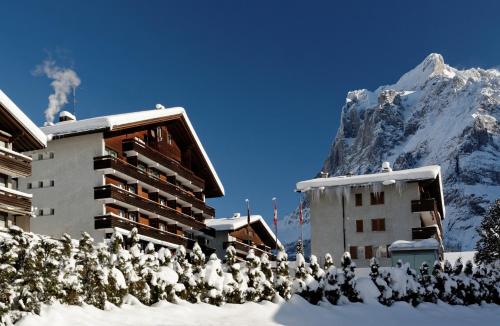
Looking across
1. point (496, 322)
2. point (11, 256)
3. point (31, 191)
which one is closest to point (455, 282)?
point (496, 322)

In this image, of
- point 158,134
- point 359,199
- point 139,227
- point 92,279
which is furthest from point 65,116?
point 92,279

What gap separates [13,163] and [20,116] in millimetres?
2273

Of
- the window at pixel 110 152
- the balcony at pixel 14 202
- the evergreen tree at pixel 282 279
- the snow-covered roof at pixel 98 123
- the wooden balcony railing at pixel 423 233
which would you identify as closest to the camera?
the evergreen tree at pixel 282 279

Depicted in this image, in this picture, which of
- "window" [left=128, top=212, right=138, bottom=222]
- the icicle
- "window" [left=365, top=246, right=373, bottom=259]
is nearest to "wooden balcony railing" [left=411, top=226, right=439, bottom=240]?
the icicle

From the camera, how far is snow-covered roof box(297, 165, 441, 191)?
58.2 m

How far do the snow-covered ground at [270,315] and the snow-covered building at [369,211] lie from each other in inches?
1098

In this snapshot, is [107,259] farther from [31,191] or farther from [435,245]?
[435,245]

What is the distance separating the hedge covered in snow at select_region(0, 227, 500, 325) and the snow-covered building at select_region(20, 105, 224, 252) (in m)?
20.0

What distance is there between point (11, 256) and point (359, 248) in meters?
47.5

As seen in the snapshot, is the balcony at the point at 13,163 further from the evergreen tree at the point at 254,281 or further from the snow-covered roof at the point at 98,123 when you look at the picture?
the evergreen tree at the point at 254,281

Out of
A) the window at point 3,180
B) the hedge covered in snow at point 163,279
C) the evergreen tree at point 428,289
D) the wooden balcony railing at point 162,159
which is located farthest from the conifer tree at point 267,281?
the wooden balcony railing at point 162,159

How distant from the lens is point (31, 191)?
147ft

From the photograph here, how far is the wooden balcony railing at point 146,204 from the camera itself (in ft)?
142

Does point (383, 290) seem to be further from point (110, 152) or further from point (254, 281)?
point (110, 152)
